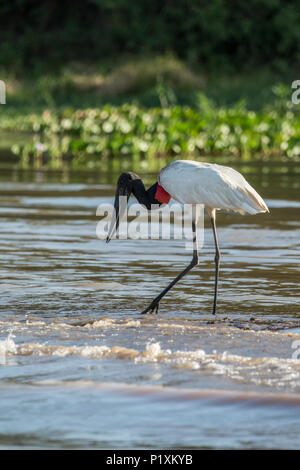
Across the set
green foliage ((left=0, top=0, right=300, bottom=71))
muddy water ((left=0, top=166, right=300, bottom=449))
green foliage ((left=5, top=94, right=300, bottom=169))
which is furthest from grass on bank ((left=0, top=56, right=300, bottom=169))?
green foliage ((left=0, top=0, right=300, bottom=71))

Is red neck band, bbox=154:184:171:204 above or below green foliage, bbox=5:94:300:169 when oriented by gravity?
below

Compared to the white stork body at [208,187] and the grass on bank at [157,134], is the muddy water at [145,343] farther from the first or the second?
the grass on bank at [157,134]

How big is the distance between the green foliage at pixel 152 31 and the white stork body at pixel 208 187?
29.7m

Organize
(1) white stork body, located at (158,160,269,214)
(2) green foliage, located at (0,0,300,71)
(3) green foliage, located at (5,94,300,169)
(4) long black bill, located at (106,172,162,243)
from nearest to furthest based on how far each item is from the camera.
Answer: (1) white stork body, located at (158,160,269,214) → (4) long black bill, located at (106,172,162,243) → (3) green foliage, located at (5,94,300,169) → (2) green foliage, located at (0,0,300,71)

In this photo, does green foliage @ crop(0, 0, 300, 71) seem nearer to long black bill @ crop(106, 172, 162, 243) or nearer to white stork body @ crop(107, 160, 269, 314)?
long black bill @ crop(106, 172, 162, 243)

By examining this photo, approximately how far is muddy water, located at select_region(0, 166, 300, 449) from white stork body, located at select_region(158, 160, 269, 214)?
55cm

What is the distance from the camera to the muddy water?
3.67 metres

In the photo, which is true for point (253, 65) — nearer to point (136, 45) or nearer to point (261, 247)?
point (136, 45)

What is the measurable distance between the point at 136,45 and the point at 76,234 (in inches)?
1254

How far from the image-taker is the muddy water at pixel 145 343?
12.1ft

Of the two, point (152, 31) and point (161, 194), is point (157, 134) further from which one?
point (152, 31)

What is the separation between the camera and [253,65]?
36.3 m

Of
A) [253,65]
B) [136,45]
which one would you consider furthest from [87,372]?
[136,45]

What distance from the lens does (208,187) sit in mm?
5469
